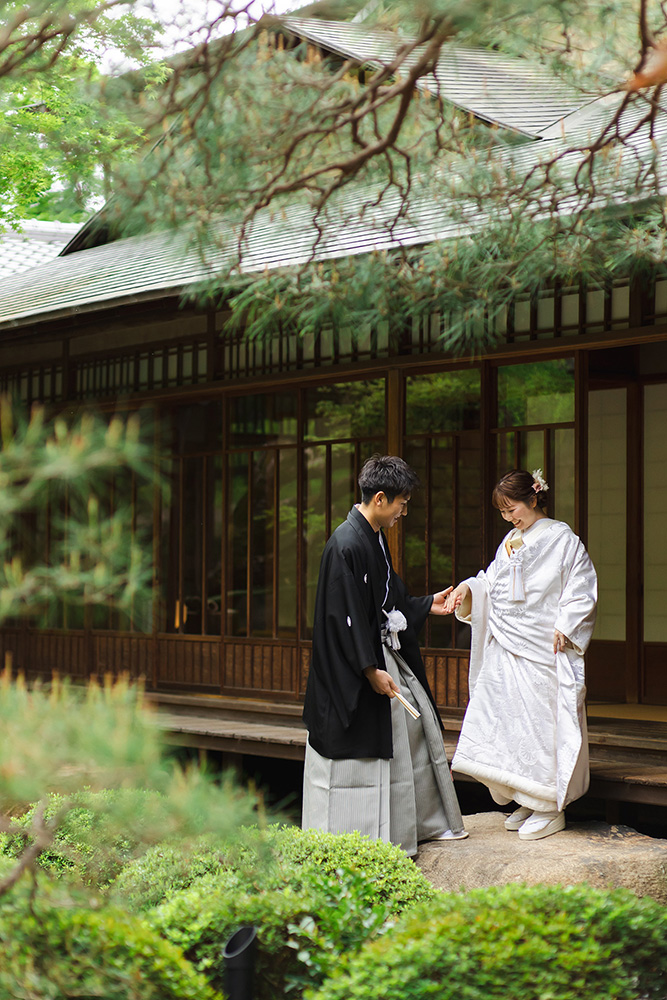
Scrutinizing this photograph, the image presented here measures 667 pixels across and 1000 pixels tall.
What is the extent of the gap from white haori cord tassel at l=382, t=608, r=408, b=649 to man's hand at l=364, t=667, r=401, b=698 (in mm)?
250

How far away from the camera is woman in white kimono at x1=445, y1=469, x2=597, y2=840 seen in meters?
5.50

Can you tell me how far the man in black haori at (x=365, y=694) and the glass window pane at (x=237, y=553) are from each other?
3.47 metres

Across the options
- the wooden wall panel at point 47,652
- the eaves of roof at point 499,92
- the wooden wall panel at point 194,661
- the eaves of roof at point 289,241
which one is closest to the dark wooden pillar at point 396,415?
the wooden wall panel at point 194,661

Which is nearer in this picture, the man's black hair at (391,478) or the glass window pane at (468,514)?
the man's black hair at (391,478)

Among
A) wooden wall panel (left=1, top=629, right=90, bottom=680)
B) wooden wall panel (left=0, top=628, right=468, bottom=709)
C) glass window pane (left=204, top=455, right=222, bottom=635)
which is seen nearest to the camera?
wooden wall panel (left=0, top=628, right=468, bottom=709)

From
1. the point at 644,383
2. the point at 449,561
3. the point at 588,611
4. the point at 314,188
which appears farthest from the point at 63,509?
the point at 314,188

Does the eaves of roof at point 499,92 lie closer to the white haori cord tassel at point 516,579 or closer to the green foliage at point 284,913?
the white haori cord tassel at point 516,579

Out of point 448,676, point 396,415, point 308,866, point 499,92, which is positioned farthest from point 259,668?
point 499,92

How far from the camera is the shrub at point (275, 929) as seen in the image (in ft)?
12.5

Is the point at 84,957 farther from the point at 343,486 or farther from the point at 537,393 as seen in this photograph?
the point at 343,486

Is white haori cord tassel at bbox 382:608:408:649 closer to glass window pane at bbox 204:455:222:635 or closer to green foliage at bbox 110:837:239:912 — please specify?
green foliage at bbox 110:837:239:912

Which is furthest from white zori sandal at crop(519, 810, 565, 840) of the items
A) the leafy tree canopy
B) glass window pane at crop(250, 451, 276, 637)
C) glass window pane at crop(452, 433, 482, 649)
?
glass window pane at crop(250, 451, 276, 637)

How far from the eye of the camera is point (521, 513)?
5688 millimetres

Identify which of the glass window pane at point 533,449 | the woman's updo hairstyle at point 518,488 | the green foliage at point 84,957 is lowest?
the green foliage at point 84,957
